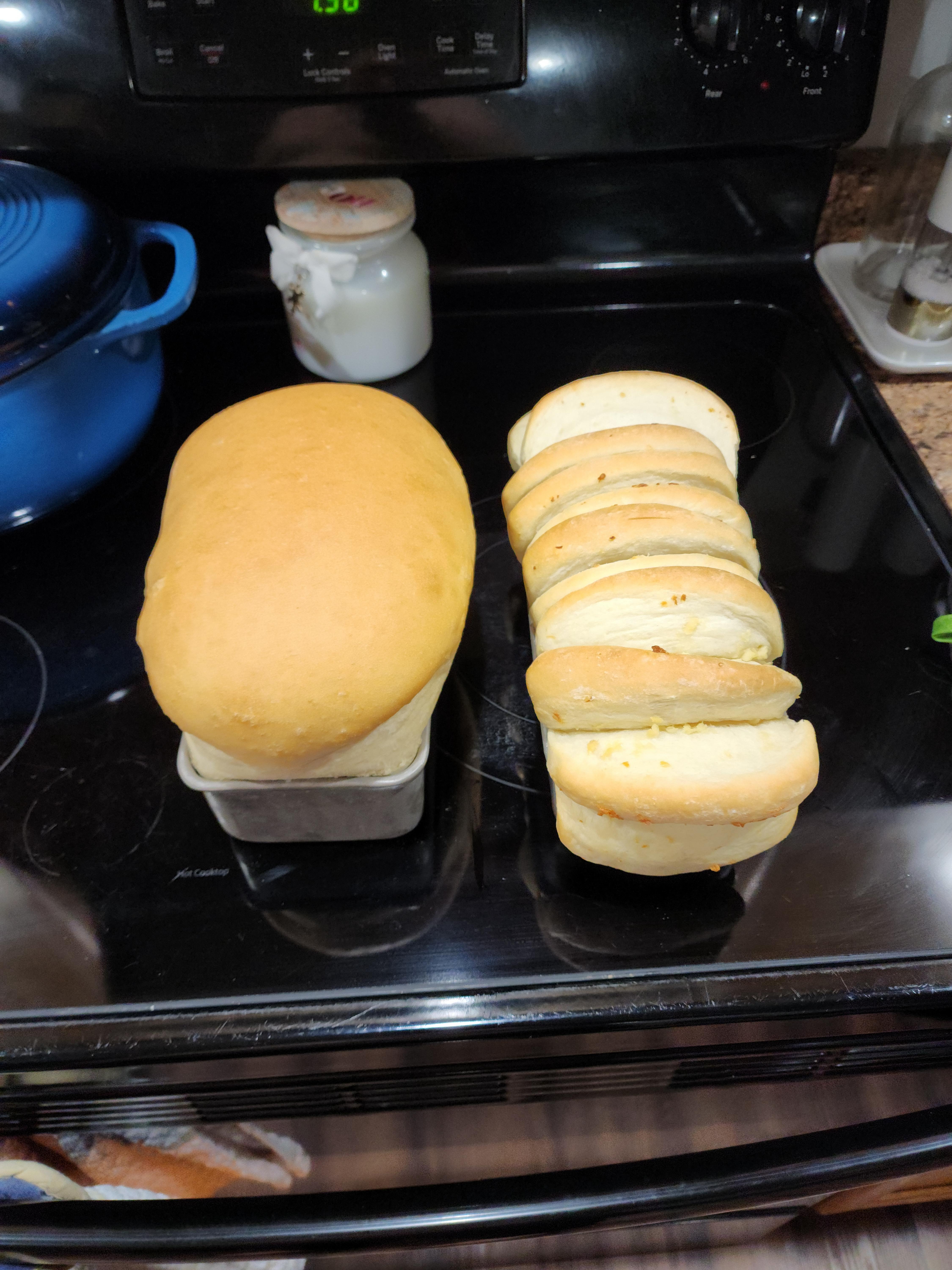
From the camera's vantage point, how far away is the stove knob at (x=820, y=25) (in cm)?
80

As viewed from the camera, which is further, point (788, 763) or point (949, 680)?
point (949, 680)

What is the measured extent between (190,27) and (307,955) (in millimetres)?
845

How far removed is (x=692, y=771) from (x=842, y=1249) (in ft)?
2.92

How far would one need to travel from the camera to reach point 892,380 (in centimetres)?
93

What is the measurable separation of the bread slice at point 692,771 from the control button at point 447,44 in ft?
2.29

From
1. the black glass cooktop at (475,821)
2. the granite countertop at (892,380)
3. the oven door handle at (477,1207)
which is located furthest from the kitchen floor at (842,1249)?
the granite countertop at (892,380)

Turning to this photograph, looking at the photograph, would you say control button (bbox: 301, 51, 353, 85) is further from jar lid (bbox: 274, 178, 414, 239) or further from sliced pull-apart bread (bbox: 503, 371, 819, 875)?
sliced pull-apart bread (bbox: 503, 371, 819, 875)

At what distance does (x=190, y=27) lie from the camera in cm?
78

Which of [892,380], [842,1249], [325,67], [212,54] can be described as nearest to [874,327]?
[892,380]

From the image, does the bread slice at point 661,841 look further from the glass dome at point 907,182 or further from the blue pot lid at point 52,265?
the glass dome at point 907,182

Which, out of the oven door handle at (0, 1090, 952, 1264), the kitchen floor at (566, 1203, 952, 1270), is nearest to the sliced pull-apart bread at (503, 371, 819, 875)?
the oven door handle at (0, 1090, 952, 1264)

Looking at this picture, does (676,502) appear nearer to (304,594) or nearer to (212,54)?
(304,594)

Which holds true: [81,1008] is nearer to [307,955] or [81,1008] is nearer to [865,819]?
[307,955]

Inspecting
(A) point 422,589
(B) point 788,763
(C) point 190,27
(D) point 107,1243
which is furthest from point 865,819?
(C) point 190,27
